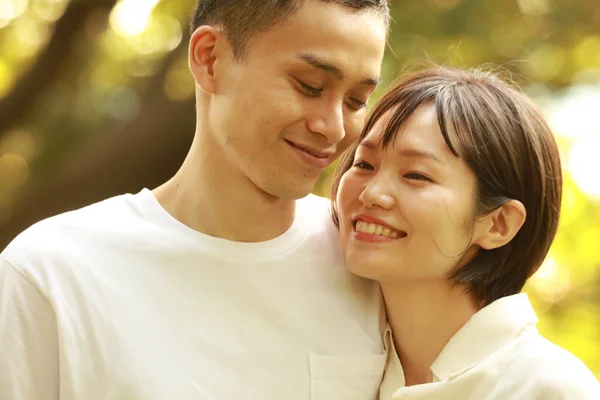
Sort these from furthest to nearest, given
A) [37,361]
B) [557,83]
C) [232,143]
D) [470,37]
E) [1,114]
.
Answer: [557,83]
[470,37]
[1,114]
[232,143]
[37,361]

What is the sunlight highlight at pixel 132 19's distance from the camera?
524cm

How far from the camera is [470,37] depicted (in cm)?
481

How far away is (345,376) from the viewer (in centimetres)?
218

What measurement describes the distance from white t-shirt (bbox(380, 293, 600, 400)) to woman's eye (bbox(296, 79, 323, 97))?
0.62 metres

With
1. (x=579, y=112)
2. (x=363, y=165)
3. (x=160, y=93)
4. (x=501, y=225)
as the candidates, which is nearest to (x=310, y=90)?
(x=363, y=165)

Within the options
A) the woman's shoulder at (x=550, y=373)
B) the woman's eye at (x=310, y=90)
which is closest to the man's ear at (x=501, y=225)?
the woman's shoulder at (x=550, y=373)

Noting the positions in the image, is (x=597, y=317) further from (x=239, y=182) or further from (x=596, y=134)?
(x=239, y=182)

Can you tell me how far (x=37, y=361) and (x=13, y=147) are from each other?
10.1 ft

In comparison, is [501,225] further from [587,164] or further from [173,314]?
[587,164]

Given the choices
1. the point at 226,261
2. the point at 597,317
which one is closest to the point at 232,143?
the point at 226,261

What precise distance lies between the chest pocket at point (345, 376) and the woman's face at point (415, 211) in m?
0.21

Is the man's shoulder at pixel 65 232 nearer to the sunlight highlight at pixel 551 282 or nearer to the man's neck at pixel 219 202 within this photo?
the man's neck at pixel 219 202

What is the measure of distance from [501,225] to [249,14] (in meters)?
0.76

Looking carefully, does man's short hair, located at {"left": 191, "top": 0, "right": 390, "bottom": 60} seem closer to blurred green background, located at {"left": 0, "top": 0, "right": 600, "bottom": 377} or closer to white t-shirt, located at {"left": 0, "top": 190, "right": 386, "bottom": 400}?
white t-shirt, located at {"left": 0, "top": 190, "right": 386, "bottom": 400}
